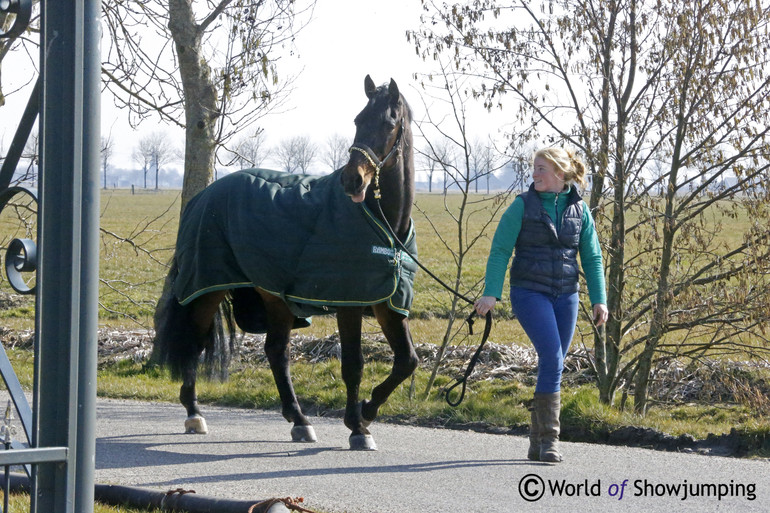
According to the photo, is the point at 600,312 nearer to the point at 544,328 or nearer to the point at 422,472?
the point at 544,328

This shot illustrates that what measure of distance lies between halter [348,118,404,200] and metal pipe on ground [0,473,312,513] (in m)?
2.29

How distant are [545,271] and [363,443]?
178 cm

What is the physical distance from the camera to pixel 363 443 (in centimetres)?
582

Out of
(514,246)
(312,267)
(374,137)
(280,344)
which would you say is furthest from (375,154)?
(280,344)

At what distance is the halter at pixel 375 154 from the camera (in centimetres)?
541

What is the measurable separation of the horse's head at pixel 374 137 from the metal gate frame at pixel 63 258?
2.74 metres

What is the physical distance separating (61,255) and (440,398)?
556 centimetres

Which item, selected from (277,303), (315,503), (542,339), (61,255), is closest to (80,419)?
(61,255)

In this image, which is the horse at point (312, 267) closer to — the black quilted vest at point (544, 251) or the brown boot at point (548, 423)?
the black quilted vest at point (544, 251)

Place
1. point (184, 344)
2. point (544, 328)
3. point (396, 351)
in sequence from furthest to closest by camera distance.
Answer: point (184, 344)
point (396, 351)
point (544, 328)

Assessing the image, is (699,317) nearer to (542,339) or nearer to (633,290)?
(633,290)

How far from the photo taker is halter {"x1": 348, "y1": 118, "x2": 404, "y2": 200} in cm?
541

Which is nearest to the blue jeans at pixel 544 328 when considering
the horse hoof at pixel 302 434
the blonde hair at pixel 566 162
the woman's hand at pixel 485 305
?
the woman's hand at pixel 485 305

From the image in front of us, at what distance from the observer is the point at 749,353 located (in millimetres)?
7008
